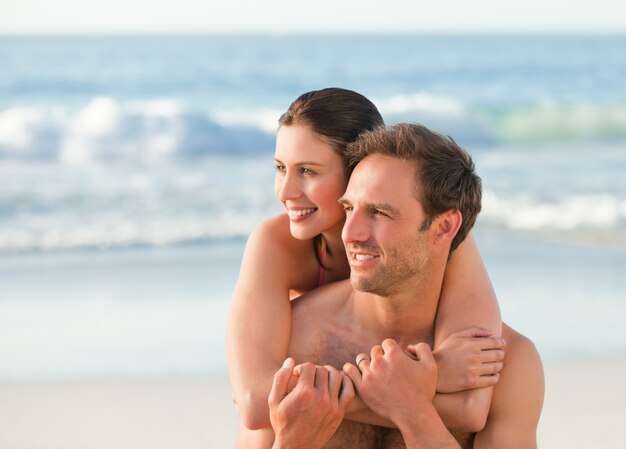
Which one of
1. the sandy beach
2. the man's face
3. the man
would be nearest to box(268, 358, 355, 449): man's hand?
the man

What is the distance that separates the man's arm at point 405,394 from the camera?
131 inches

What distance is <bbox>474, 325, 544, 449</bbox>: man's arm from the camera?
353 cm

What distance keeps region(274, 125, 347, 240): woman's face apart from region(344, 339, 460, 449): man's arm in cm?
75

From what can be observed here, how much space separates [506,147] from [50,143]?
8.15 meters

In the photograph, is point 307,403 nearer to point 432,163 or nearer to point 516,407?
point 516,407

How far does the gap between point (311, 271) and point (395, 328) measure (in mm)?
630

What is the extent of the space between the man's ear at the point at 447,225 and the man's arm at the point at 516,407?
466 millimetres

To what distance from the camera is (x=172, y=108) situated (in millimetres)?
22359

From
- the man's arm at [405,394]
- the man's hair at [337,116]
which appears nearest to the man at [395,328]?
the man's arm at [405,394]

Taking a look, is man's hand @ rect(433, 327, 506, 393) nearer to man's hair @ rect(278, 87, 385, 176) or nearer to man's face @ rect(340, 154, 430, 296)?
man's face @ rect(340, 154, 430, 296)

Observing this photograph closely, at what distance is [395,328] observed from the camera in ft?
12.0

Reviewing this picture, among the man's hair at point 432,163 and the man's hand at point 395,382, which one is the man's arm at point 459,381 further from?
the man's hair at point 432,163

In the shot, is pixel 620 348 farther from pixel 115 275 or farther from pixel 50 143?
pixel 50 143

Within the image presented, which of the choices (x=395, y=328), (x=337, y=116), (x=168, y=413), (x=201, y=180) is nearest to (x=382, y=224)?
(x=395, y=328)
